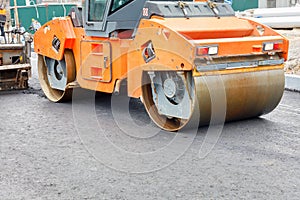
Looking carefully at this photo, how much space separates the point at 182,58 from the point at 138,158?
4.18 feet

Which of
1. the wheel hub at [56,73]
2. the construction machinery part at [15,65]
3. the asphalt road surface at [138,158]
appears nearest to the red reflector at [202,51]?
the asphalt road surface at [138,158]

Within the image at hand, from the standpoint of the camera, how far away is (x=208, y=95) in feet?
18.5

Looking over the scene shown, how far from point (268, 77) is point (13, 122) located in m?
3.54

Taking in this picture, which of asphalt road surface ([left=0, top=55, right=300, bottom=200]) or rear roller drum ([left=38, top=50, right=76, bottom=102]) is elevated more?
rear roller drum ([left=38, top=50, right=76, bottom=102])

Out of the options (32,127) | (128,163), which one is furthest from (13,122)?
(128,163)

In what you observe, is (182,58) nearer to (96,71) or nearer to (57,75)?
(96,71)

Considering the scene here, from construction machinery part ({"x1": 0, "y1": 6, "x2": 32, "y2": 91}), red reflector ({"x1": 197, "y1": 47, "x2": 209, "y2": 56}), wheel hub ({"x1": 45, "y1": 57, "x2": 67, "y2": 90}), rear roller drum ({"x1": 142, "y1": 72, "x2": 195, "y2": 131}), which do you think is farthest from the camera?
construction machinery part ({"x1": 0, "y1": 6, "x2": 32, "y2": 91})

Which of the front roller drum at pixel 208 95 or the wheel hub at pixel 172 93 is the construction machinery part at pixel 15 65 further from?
the wheel hub at pixel 172 93

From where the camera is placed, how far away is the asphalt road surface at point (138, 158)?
4.20 metres

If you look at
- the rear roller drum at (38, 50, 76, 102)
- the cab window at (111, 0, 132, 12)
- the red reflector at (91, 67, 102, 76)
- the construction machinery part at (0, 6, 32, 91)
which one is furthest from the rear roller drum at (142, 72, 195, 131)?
the construction machinery part at (0, 6, 32, 91)

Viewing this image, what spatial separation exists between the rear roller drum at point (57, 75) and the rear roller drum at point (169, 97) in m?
1.92

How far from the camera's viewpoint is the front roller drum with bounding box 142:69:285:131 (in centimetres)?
568

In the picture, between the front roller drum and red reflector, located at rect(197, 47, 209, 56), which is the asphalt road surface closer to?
the front roller drum

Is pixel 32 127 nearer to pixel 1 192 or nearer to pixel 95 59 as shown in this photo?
pixel 95 59
